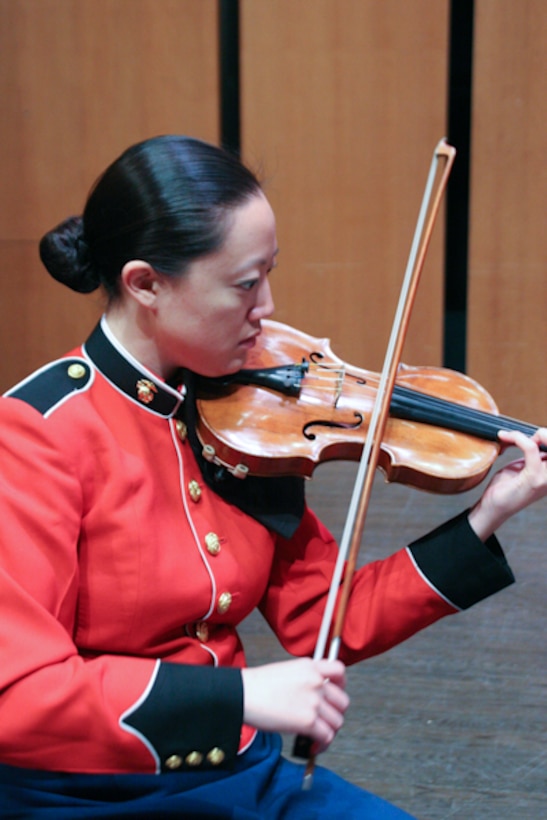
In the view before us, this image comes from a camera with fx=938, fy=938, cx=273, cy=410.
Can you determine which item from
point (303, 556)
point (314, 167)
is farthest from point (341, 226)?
point (303, 556)

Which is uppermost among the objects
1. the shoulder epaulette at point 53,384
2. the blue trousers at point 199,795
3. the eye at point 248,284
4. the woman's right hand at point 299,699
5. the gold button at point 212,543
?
the eye at point 248,284

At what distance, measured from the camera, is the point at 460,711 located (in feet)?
5.73

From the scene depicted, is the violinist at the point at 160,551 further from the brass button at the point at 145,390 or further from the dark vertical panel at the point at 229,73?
the dark vertical panel at the point at 229,73

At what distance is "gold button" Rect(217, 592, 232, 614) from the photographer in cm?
92

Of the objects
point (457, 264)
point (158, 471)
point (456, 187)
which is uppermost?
point (158, 471)

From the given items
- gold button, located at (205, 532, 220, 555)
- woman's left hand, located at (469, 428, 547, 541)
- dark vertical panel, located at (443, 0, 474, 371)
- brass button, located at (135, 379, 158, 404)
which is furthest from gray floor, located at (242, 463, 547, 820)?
dark vertical panel, located at (443, 0, 474, 371)

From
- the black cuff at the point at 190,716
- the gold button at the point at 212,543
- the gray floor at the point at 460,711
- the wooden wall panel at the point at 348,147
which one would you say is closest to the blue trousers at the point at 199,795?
the black cuff at the point at 190,716

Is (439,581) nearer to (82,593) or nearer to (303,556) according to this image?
(303,556)

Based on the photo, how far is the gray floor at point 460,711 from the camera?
1.53m

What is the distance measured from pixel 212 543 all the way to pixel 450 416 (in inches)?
12.3

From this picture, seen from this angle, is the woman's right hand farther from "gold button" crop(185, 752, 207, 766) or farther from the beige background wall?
the beige background wall

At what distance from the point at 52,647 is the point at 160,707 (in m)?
0.10

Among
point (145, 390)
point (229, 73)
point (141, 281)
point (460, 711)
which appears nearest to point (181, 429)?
point (145, 390)

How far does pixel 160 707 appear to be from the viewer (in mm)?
772
